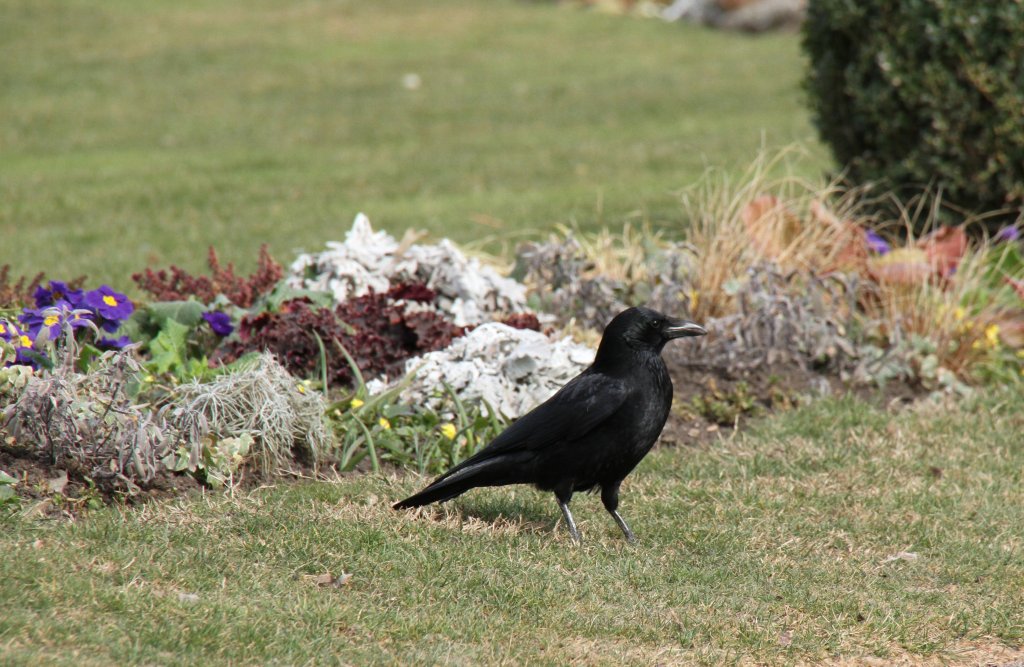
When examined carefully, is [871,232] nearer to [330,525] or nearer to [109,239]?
[330,525]

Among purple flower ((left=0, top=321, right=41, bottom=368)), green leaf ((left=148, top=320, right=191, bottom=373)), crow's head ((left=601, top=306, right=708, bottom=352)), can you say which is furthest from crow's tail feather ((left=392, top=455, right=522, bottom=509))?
purple flower ((left=0, top=321, right=41, bottom=368))

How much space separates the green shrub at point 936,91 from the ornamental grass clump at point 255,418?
14.9 feet

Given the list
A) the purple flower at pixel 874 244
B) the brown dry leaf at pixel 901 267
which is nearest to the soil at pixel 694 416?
the brown dry leaf at pixel 901 267

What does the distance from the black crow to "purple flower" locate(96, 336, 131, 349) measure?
1.76m

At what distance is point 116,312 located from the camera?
5.68 m

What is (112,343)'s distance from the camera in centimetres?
572

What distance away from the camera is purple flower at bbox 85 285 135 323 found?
5629mm

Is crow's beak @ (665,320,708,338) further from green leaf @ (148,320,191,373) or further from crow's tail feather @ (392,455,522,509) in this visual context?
green leaf @ (148,320,191,373)

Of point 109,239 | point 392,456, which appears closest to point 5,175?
point 109,239

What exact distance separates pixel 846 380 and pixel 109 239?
5.82m

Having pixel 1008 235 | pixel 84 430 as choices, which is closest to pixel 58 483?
pixel 84 430

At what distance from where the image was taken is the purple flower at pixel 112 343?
5.70 metres

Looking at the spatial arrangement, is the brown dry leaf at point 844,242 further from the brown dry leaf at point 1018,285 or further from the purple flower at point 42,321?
the purple flower at point 42,321

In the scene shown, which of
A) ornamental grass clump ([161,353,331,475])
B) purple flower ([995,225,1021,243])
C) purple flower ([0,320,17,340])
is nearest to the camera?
ornamental grass clump ([161,353,331,475])
